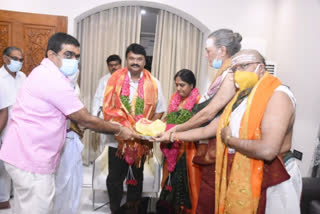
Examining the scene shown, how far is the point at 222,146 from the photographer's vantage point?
1735 millimetres

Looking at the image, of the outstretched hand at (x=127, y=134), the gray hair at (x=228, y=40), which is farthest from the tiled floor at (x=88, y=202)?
the gray hair at (x=228, y=40)

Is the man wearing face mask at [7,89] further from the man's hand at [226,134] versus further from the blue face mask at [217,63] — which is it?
the man's hand at [226,134]

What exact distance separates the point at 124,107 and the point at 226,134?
1177mm

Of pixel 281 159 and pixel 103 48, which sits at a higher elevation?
pixel 103 48

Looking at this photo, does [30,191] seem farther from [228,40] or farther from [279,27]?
[279,27]

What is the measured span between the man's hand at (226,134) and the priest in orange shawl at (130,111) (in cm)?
105

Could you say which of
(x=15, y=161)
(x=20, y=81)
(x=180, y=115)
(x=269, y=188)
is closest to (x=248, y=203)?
(x=269, y=188)

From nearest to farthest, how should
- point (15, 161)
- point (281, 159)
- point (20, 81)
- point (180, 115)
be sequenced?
point (281, 159) < point (15, 161) < point (180, 115) < point (20, 81)

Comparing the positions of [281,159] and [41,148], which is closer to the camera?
[281,159]

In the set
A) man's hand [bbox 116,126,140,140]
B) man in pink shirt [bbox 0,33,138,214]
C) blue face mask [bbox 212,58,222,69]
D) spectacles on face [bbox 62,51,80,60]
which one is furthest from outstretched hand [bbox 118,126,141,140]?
→ blue face mask [bbox 212,58,222,69]

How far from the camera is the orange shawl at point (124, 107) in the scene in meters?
2.56

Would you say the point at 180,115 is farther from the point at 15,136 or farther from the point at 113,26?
the point at 113,26

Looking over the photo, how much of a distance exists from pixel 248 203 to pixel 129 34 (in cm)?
380

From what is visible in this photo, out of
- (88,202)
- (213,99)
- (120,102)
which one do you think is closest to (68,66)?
(120,102)
